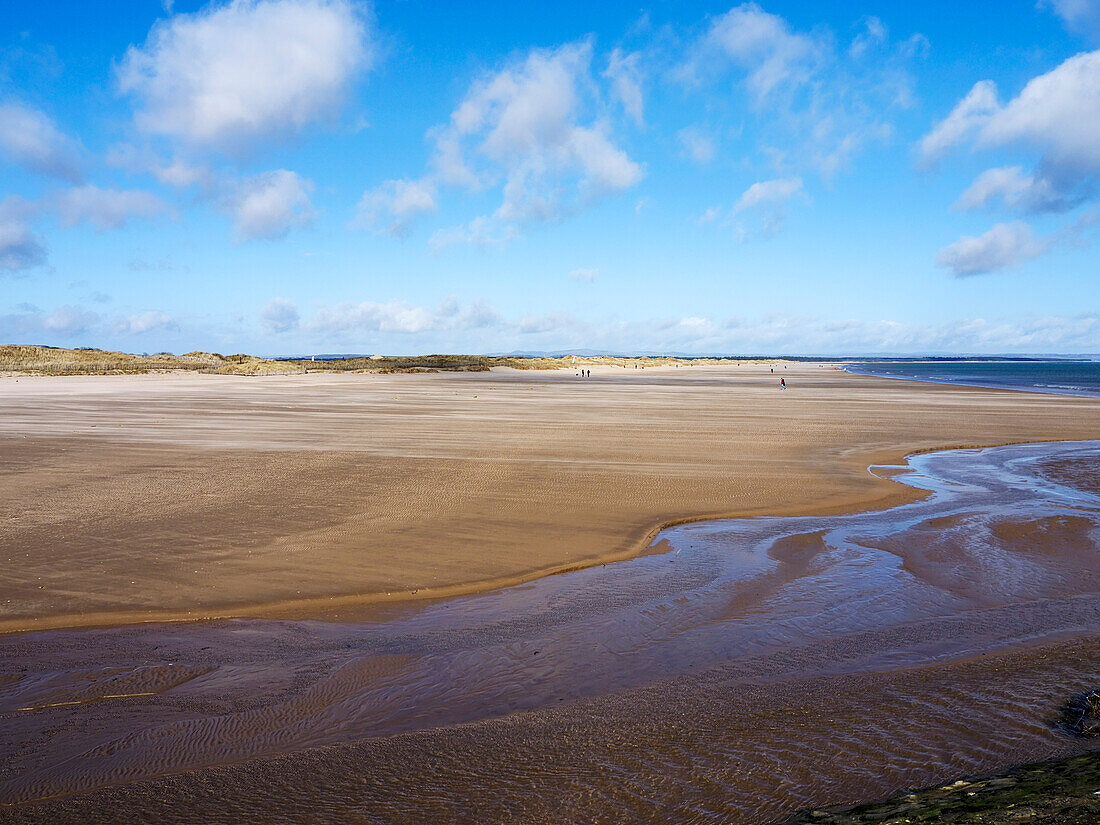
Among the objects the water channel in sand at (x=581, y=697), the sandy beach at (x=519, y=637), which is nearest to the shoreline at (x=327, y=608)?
the sandy beach at (x=519, y=637)

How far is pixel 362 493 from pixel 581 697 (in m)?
8.17

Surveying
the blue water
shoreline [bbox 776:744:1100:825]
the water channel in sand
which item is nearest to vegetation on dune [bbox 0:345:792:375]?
the blue water

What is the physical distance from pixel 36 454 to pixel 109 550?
9.63m

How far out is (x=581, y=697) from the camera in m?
5.68

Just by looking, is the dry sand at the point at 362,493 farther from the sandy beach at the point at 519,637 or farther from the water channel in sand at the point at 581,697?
the water channel in sand at the point at 581,697

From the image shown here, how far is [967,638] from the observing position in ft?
22.5

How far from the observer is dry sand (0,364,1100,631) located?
8227mm

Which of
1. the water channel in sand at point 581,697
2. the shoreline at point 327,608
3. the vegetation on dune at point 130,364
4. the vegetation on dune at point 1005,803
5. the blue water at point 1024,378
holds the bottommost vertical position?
the water channel in sand at point 581,697

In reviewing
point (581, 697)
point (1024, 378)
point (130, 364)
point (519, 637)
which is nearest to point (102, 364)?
point (130, 364)

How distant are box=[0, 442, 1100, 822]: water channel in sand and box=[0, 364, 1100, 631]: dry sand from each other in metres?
1.02

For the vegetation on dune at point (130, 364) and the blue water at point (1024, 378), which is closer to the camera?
the blue water at point (1024, 378)

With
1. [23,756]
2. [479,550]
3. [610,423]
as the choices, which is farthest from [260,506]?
[610,423]

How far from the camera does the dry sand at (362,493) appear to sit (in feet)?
27.0

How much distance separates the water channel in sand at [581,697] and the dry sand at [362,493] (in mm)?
1018
